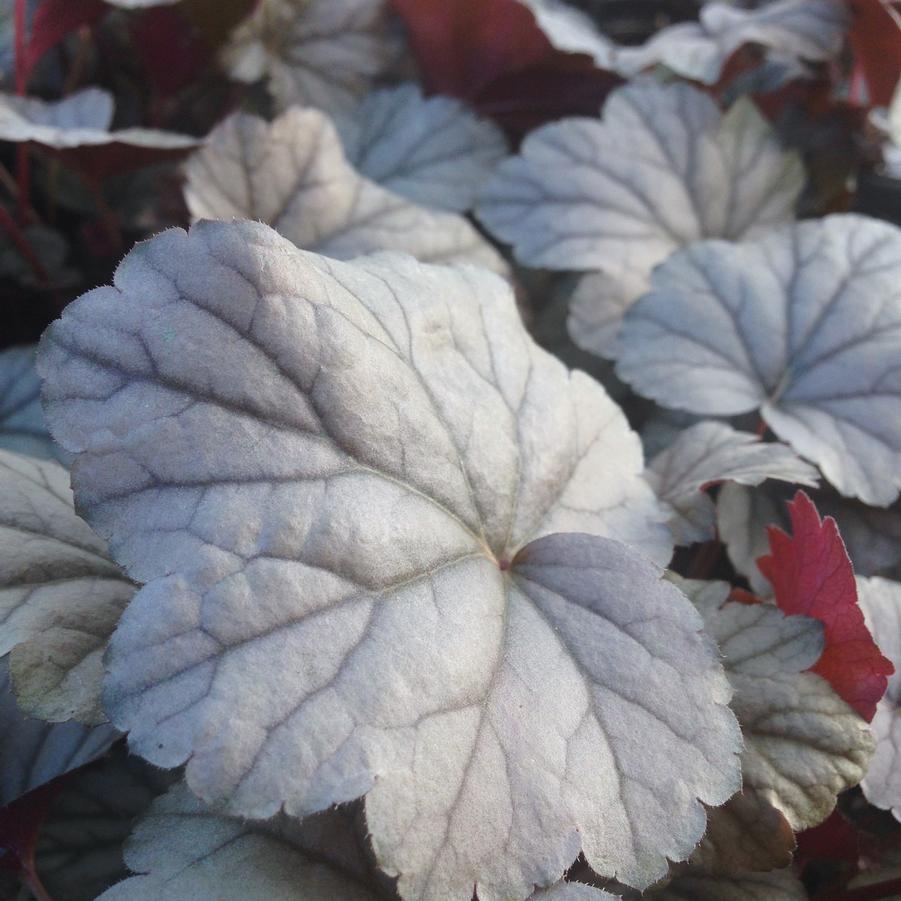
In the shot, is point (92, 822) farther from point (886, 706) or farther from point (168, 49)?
point (168, 49)

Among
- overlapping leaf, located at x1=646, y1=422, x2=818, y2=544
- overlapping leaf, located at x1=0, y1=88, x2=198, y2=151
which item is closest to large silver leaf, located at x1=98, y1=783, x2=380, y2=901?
overlapping leaf, located at x1=646, y1=422, x2=818, y2=544

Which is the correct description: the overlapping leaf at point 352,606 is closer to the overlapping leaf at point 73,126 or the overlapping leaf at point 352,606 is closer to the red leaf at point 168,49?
the overlapping leaf at point 73,126

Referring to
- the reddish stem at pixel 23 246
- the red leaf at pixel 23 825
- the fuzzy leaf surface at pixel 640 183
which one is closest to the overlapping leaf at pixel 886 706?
the fuzzy leaf surface at pixel 640 183

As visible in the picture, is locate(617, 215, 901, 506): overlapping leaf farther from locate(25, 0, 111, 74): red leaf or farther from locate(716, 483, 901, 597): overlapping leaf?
locate(25, 0, 111, 74): red leaf

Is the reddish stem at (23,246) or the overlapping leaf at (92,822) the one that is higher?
the reddish stem at (23,246)

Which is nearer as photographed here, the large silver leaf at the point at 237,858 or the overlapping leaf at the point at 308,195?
the large silver leaf at the point at 237,858

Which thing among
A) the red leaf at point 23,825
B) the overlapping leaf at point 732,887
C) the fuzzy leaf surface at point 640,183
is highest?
the fuzzy leaf surface at point 640,183
